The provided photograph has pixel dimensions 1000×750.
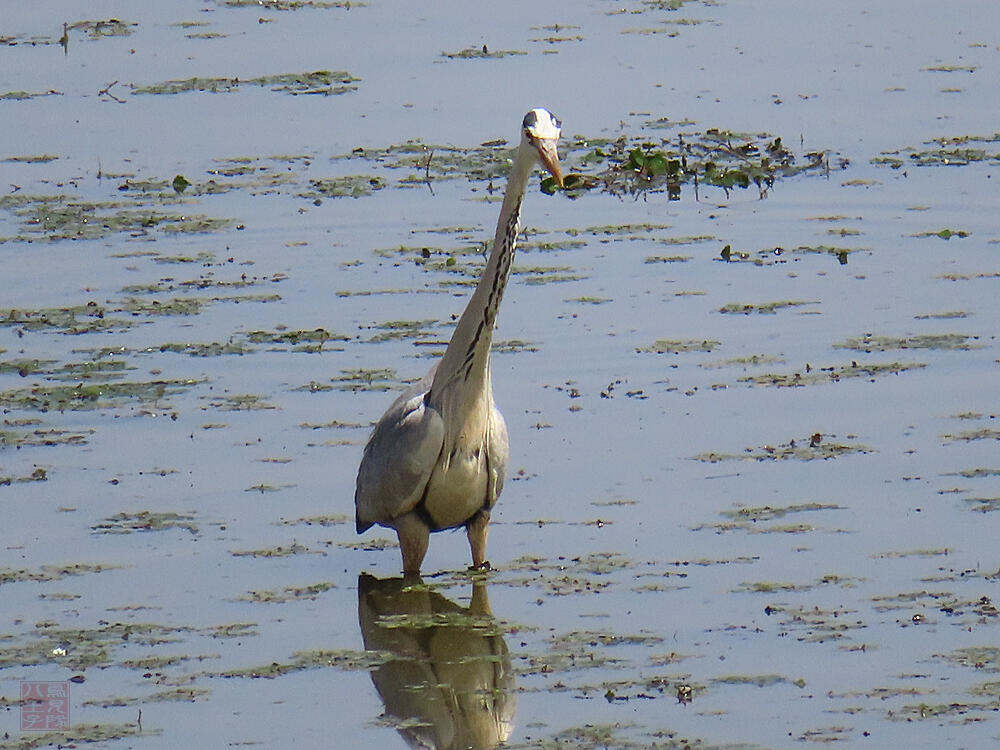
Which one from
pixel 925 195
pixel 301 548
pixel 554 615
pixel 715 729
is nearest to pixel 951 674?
pixel 715 729

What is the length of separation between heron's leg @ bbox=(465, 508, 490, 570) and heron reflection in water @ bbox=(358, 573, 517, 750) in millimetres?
116

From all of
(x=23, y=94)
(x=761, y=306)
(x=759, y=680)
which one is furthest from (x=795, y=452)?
(x=23, y=94)

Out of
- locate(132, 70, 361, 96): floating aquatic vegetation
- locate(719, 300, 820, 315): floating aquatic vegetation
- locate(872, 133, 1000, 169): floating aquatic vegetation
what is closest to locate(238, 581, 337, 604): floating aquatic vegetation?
locate(719, 300, 820, 315): floating aquatic vegetation

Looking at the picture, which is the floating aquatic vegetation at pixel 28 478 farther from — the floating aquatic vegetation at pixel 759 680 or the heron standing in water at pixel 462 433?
the floating aquatic vegetation at pixel 759 680

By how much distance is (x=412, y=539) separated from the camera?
25.8 ft

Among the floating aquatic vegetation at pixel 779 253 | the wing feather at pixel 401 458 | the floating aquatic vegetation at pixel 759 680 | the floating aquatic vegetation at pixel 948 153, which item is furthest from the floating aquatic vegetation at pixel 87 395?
the floating aquatic vegetation at pixel 948 153

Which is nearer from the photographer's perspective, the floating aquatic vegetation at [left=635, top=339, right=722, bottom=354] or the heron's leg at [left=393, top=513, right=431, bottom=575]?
the heron's leg at [left=393, top=513, right=431, bottom=575]

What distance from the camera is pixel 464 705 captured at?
6812 mm

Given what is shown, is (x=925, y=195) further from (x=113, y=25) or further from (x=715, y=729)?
(x=113, y=25)

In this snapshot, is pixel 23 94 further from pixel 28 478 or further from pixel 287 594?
pixel 287 594

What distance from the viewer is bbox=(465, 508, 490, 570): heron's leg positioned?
7.82m

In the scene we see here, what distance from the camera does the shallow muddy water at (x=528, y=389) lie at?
682cm

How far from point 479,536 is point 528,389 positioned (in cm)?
218

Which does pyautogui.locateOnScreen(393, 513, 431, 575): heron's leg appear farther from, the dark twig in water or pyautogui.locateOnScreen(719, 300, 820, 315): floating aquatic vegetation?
the dark twig in water
